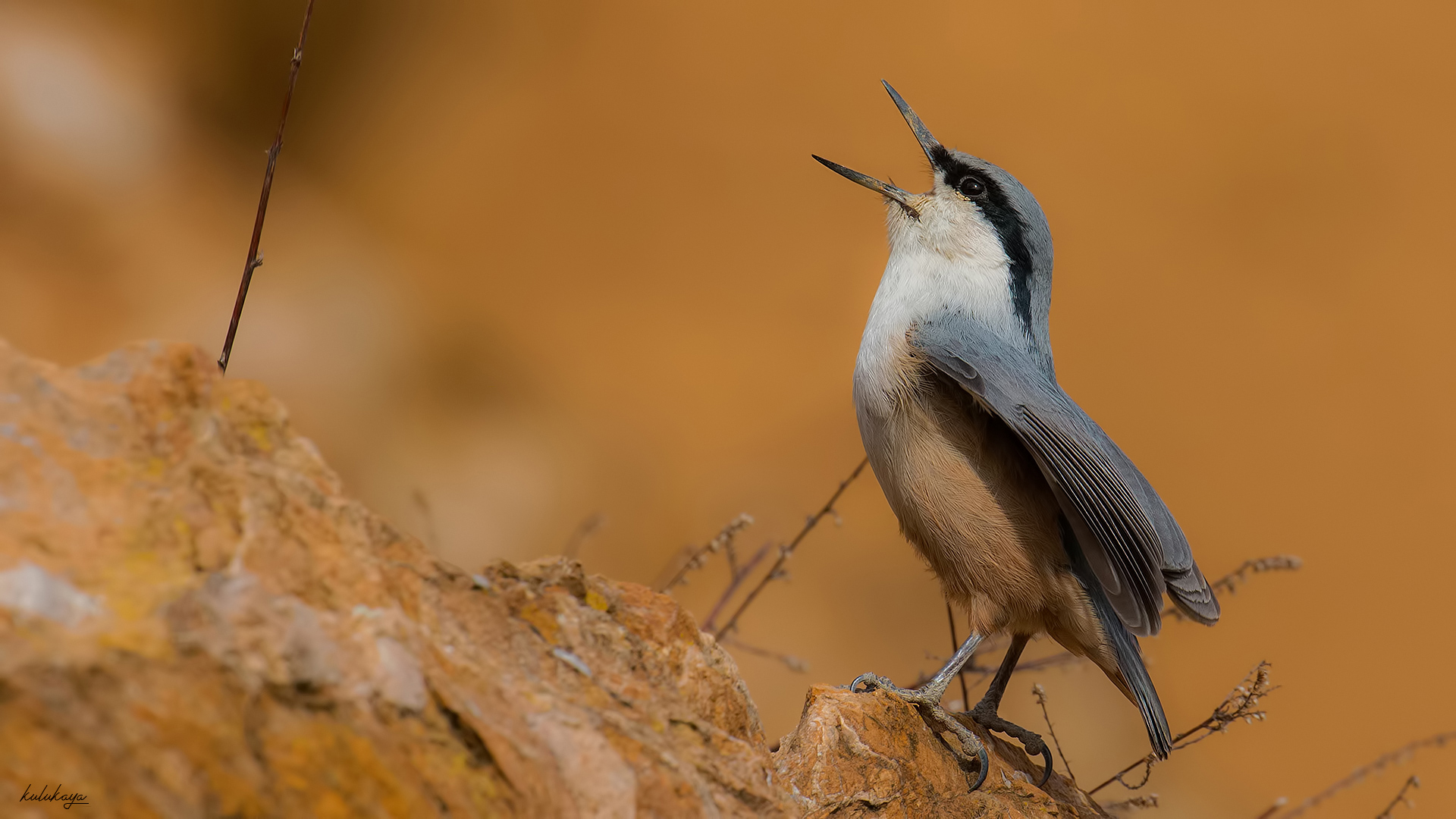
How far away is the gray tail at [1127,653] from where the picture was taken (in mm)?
3164

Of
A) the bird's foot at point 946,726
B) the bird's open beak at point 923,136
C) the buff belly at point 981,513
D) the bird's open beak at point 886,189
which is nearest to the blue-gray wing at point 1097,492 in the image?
the buff belly at point 981,513

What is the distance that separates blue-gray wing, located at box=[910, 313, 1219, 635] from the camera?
3109mm

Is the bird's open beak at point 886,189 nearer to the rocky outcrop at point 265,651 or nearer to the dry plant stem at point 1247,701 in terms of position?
the dry plant stem at point 1247,701

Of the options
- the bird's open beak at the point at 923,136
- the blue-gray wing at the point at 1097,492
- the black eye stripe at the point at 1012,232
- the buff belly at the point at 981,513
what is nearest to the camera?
the blue-gray wing at the point at 1097,492

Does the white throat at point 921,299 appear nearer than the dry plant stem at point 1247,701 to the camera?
No

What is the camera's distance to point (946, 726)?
3193 mm

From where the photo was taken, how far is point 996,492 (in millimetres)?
3287

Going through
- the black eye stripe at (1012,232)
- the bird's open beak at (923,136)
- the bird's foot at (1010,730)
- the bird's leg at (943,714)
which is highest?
the bird's open beak at (923,136)

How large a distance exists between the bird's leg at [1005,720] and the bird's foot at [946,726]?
0.87ft

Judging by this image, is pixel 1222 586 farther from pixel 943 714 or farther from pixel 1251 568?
pixel 943 714

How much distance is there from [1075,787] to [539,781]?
2185 millimetres

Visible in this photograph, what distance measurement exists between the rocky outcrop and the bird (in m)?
1.09

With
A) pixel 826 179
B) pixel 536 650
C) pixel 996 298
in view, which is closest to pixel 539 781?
pixel 536 650

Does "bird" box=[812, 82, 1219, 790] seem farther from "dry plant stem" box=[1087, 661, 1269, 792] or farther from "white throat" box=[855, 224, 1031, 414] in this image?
"dry plant stem" box=[1087, 661, 1269, 792]
